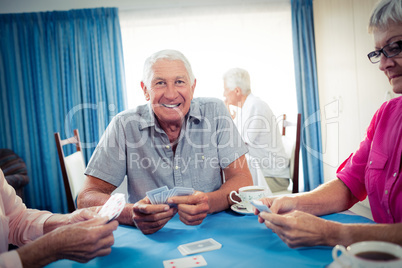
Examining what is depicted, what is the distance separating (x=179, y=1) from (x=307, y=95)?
90.6 inches

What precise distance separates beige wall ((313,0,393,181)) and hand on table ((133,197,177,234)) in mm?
2623

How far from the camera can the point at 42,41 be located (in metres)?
4.30

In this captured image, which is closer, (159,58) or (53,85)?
(159,58)

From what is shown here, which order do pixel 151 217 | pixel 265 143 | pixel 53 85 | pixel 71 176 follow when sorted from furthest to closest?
pixel 53 85, pixel 265 143, pixel 71 176, pixel 151 217

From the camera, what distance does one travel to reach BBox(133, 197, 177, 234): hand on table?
3.49 feet

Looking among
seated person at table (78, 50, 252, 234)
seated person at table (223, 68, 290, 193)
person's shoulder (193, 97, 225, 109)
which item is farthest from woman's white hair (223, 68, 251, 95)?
seated person at table (78, 50, 252, 234)

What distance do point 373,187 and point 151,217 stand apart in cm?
85

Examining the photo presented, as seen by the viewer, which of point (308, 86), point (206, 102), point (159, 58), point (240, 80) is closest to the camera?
point (159, 58)

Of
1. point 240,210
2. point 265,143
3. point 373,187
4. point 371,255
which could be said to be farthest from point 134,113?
point 265,143

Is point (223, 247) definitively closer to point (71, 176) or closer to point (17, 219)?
point (17, 219)

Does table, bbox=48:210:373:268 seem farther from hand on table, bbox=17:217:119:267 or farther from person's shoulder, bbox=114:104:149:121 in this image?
person's shoulder, bbox=114:104:149:121

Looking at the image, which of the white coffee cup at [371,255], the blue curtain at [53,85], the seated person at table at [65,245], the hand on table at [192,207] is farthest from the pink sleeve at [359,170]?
the blue curtain at [53,85]

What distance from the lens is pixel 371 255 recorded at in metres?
0.60

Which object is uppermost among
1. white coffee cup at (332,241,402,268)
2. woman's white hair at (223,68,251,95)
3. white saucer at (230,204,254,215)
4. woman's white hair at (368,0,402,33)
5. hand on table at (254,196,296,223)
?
woman's white hair at (223,68,251,95)
